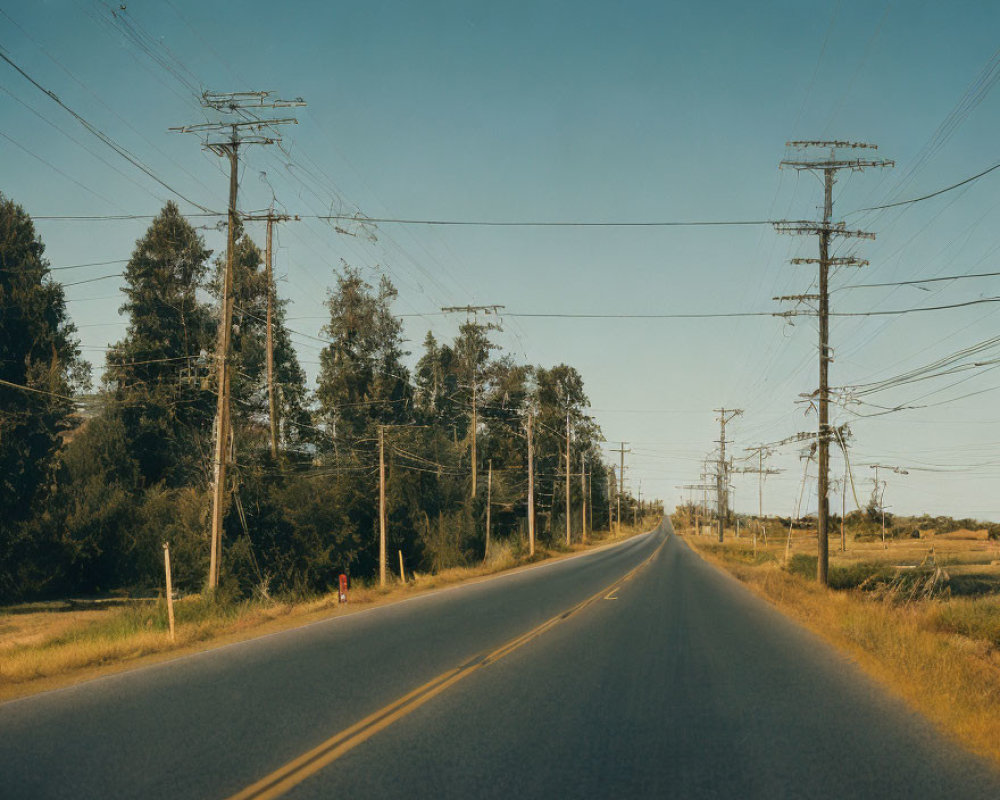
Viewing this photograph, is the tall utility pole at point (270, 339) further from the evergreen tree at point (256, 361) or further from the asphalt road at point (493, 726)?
the asphalt road at point (493, 726)

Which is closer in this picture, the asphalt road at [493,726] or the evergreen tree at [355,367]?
the asphalt road at [493,726]

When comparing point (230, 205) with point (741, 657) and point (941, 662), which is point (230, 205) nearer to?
point (741, 657)

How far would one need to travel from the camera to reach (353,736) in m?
7.36

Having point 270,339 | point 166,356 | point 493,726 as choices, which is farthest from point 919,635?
point 166,356

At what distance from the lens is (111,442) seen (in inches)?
1646

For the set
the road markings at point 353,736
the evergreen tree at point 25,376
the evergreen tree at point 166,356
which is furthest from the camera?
the evergreen tree at point 166,356

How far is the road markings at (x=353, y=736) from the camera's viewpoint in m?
5.91

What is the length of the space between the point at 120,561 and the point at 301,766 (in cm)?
3698

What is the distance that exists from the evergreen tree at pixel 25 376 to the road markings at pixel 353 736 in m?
27.8

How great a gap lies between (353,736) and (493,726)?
4.63ft

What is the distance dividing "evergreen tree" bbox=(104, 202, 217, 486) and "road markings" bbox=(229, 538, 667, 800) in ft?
112

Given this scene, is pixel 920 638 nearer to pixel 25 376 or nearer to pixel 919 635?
pixel 919 635

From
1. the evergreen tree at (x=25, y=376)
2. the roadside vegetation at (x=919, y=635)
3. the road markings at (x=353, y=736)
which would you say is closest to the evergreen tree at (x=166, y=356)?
the evergreen tree at (x=25, y=376)

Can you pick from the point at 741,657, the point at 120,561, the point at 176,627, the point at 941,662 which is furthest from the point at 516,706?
the point at 120,561
